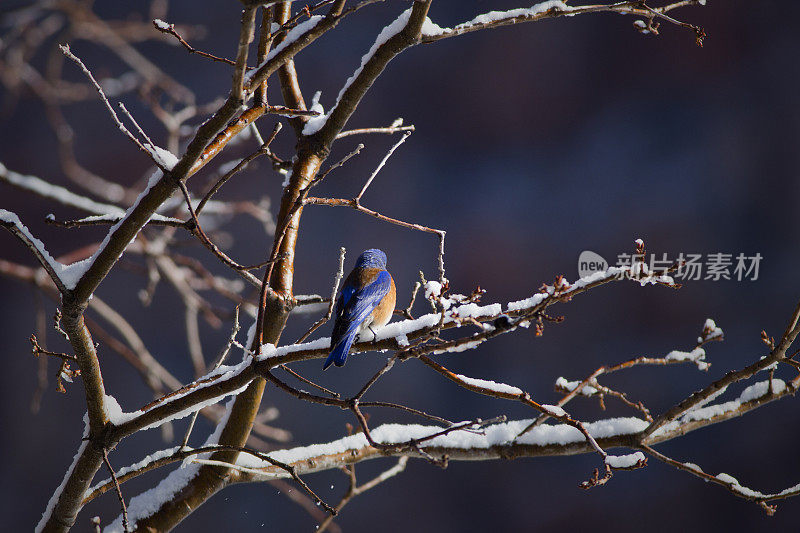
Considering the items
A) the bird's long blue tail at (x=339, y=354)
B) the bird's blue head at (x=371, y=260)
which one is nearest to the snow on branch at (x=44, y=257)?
the bird's long blue tail at (x=339, y=354)

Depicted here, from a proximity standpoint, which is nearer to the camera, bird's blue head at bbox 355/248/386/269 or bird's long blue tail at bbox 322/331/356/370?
bird's long blue tail at bbox 322/331/356/370

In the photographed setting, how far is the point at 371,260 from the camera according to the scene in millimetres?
1136

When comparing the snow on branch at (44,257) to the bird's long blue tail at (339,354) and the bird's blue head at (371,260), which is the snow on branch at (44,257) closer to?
the bird's long blue tail at (339,354)

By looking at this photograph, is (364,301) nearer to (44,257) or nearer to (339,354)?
(339,354)

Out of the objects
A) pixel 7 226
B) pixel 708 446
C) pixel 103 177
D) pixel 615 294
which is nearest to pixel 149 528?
pixel 7 226

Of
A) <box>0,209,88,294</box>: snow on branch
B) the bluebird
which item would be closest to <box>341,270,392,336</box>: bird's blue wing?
the bluebird

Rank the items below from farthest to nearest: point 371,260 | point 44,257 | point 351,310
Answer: point 371,260, point 351,310, point 44,257

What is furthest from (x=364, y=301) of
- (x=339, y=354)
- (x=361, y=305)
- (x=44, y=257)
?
(x=44, y=257)

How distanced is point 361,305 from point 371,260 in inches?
10.0

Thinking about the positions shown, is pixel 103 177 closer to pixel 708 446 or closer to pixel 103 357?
pixel 103 357

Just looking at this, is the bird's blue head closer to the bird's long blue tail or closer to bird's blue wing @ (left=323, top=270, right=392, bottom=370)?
bird's blue wing @ (left=323, top=270, right=392, bottom=370)

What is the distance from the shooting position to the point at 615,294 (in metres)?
1.80

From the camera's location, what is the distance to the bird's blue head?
1120 mm

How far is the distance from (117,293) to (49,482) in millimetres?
752
